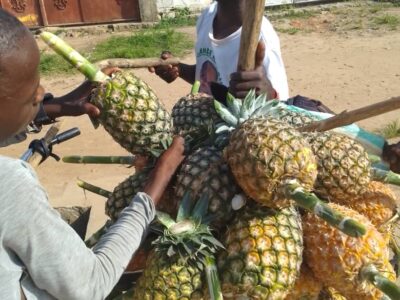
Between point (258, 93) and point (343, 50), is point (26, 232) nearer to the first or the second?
point (258, 93)

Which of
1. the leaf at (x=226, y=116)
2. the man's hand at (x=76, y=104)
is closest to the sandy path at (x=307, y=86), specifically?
the man's hand at (x=76, y=104)

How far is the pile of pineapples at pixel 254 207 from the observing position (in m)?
1.52

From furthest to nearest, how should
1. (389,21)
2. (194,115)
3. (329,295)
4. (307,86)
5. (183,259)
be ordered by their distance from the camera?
(389,21), (307,86), (194,115), (329,295), (183,259)

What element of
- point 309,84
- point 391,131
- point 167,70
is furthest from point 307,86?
point 167,70

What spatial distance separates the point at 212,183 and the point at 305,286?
457mm

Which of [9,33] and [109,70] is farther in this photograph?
[109,70]

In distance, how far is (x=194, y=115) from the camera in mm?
1929

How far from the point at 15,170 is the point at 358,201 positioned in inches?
45.4

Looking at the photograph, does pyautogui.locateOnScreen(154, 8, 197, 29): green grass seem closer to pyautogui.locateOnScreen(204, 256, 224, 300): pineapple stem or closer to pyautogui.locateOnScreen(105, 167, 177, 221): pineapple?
pyautogui.locateOnScreen(105, 167, 177, 221): pineapple

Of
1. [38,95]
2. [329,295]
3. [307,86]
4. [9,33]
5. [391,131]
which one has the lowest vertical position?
[307,86]

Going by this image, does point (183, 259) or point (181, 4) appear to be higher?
point (183, 259)

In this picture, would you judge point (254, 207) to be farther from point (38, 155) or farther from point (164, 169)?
point (38, 155)

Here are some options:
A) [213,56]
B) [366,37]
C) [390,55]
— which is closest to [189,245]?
[213,56]

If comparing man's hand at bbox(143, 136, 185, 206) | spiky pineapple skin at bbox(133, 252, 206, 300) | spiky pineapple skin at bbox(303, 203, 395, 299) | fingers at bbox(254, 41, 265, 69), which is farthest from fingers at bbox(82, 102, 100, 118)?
spiky pineapple skin at bbox(303, 203, 395, 299)
